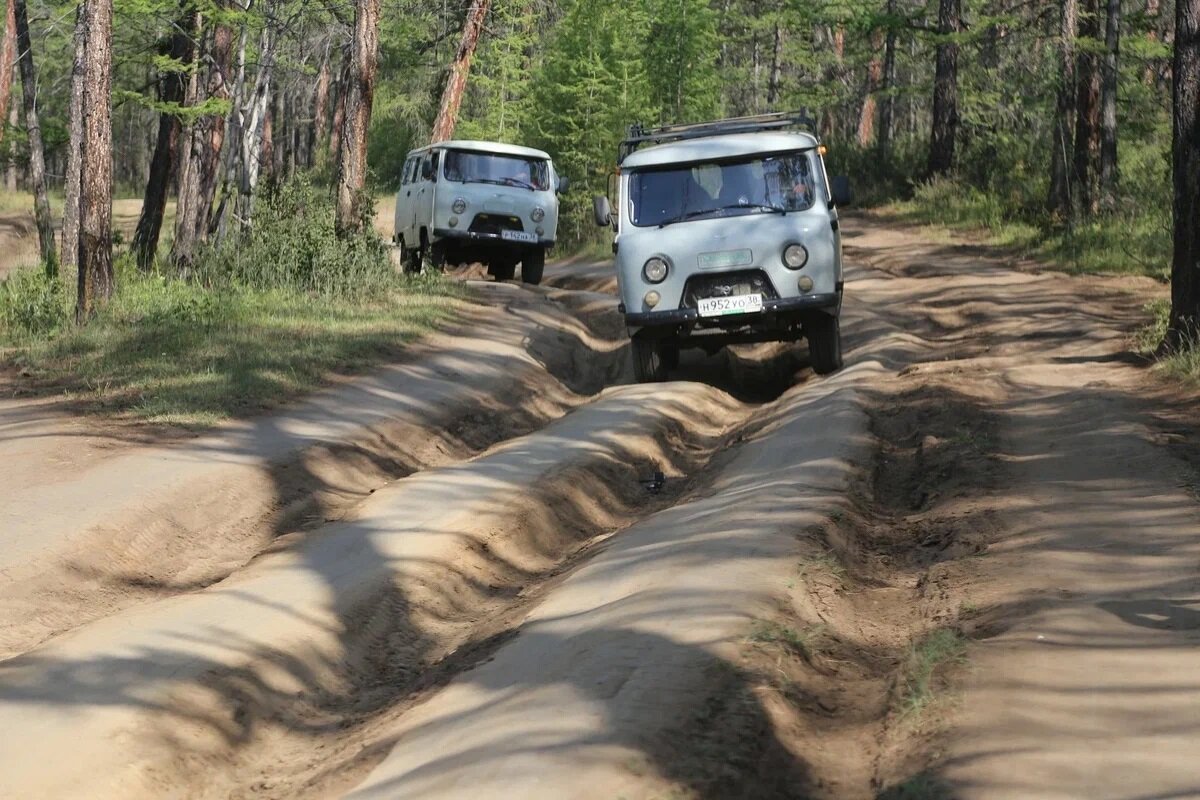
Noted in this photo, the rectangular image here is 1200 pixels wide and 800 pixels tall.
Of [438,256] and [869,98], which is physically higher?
[869,98]

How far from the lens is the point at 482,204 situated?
2367cm

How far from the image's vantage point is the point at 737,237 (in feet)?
43.9

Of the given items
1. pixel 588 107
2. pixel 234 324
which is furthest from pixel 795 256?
pixel 588 107

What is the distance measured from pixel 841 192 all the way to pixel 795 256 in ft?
2.42

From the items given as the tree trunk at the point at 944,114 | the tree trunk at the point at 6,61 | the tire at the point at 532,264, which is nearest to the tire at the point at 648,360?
the tire at the point at 532,264

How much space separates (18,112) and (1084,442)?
200 feet

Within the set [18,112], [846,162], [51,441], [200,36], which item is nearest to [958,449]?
[51,441]

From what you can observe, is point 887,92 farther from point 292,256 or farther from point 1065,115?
point 292,256

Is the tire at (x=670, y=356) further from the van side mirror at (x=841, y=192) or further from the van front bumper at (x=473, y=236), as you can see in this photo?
the van front bumper at (x=473, y=236)

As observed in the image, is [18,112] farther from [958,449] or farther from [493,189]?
[958,449]

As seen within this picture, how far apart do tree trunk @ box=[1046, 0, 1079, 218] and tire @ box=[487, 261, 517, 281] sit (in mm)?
9555

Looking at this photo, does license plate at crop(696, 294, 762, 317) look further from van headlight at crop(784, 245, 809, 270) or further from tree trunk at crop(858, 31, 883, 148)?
tree trunk at crop(858, 31, 883, 148)

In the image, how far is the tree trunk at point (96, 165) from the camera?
16.1 m

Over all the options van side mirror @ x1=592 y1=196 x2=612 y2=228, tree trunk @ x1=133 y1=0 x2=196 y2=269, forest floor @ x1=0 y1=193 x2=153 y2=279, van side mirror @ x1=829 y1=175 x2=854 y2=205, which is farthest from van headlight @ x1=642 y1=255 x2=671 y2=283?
forest floor @ x1=0 y1=193 x2=153 y2=279
